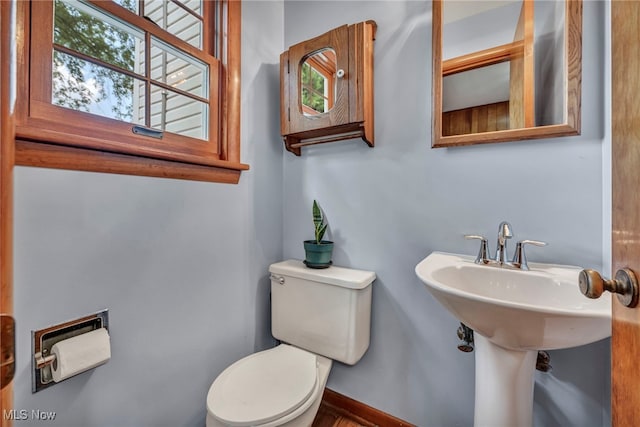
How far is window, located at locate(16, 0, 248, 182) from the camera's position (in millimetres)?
771

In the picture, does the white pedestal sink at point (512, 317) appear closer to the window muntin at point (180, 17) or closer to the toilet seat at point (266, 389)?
the toilet seat at point (266, 389)

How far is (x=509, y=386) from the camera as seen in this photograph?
0.83 m

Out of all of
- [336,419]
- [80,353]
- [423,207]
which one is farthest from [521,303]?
[80,353]

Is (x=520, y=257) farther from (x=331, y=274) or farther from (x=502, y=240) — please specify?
(x=331, y=274)

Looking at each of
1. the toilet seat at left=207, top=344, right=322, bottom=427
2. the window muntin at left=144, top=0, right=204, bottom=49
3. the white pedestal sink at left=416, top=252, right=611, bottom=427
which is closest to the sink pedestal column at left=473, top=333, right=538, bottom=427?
the white pedestal sink at left=416, top=252, right=611, bottom=427

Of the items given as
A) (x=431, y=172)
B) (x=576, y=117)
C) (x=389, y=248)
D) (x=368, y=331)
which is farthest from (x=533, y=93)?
(x=368, y=331)

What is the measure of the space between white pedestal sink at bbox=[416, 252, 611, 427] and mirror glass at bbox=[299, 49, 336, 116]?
2.81 ft

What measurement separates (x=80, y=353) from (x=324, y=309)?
824 millimetres

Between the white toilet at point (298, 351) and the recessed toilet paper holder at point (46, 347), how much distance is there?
464mm

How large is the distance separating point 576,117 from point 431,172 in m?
0.47

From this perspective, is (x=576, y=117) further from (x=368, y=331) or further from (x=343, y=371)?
(x=343, y=371)

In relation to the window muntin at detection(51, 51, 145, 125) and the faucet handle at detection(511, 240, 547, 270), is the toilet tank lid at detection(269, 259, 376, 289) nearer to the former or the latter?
the faucet handle at detection(511, 240, 547, 270)

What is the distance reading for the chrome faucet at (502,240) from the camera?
2.97ft

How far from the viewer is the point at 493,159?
3.30ft
